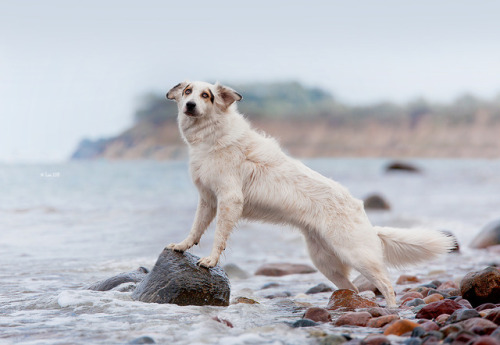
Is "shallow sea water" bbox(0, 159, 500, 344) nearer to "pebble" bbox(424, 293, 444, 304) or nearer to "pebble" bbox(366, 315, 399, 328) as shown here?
"pebble" bbox(366, 315, 399, 328)

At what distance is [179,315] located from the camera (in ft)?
20.0

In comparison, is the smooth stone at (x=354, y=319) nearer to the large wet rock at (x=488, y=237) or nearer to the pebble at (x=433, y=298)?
the pebble at (x=433, y=298)

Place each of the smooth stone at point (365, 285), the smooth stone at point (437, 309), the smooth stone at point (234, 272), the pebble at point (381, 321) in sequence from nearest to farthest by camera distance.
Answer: the pebble at point (381, 321) < the smooth stone at point (437, 309) < the smooth stone at point (365, 285) < the smooth stone at point (234, 272)

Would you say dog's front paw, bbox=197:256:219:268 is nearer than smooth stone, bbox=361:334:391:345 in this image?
No

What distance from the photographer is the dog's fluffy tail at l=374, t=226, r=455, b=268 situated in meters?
7.17

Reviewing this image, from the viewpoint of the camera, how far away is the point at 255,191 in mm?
6832

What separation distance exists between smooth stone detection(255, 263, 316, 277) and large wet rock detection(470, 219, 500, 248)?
481cm

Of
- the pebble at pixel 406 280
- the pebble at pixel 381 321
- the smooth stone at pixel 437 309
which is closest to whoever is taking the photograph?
the pebble at pixel 381 321

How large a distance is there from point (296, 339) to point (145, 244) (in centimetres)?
852

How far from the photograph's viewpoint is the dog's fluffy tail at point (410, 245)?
717 cm

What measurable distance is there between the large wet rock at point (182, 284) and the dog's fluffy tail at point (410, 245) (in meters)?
2.14

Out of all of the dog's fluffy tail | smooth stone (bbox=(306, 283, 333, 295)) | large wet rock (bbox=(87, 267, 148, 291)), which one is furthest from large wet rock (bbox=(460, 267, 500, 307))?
large wet rock (bbox=(87, 267, 148, 291))

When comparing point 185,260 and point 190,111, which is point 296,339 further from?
point 190,111

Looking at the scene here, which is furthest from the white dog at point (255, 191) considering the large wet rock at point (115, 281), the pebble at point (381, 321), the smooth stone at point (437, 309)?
the large wet rock at point (115, 281)
